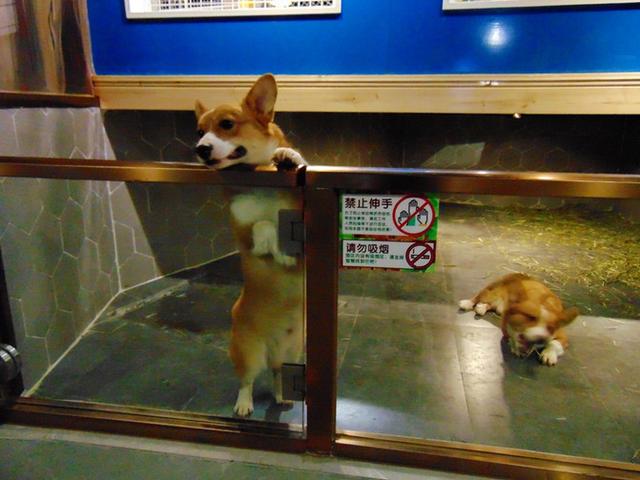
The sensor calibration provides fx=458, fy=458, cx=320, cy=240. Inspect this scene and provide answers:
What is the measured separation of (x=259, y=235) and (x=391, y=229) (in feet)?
1.61

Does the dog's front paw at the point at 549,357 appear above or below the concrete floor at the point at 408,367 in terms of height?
above

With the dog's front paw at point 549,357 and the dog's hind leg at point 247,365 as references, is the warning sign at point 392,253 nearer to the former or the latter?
the dog's hind leg at point 247,365

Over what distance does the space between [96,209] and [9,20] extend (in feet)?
3.81

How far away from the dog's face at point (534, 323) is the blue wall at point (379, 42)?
55.8 inches

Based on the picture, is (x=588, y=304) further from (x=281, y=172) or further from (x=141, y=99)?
(x=141, y=99)

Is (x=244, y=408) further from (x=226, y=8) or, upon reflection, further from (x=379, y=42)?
(x=226, y=8)

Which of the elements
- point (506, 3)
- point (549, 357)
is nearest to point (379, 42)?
point (506, 3)

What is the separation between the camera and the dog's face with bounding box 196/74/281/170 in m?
1.55

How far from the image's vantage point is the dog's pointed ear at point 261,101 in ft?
5.28

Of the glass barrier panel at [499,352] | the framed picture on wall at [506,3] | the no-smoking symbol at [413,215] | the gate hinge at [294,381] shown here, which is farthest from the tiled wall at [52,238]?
the framed picture on wall at [506,3]

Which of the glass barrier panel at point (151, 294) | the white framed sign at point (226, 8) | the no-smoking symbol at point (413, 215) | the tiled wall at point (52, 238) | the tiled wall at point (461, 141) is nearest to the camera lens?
the no-smoking symbol at point (413, 215)

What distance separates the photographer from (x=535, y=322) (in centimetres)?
232

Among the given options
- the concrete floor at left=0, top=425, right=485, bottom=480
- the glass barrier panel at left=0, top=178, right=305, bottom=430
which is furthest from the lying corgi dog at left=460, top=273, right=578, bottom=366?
the glass barrier panel at left=0, top=178, right=305, bottom=430

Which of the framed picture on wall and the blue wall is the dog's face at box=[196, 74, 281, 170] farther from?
the framed picture on wall
